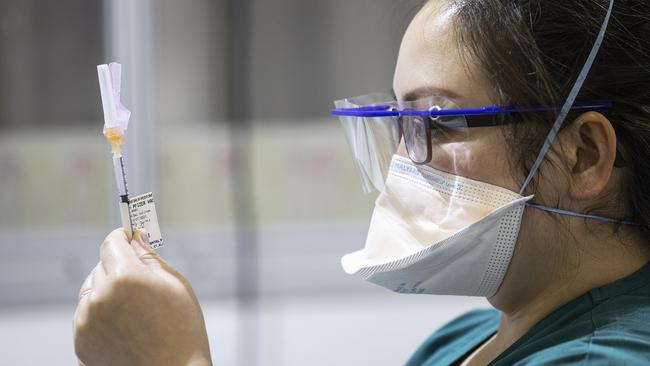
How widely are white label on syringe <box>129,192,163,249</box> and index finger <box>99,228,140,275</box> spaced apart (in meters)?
0.02

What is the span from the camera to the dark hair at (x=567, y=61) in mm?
896

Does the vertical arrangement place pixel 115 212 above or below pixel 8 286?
above

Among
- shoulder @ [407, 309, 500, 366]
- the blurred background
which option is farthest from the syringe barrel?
the blurred background

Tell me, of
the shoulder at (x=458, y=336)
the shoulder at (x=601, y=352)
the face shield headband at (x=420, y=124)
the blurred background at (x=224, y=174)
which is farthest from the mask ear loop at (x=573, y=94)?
the blurred background at (x=224, y=174)

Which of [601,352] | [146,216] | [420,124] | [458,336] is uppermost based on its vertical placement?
[420,124]

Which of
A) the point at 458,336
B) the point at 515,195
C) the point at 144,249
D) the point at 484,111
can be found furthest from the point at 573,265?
the point at 144,249

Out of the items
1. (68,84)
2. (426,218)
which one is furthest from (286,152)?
(426,218)

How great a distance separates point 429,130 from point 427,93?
0.05m

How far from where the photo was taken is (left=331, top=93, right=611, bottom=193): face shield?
937 millimetres

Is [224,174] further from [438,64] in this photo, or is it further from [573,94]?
[573,94]

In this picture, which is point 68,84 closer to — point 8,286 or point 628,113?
point 8,286

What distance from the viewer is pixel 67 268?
8.12ft

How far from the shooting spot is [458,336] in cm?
124

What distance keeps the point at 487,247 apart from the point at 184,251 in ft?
5.81
